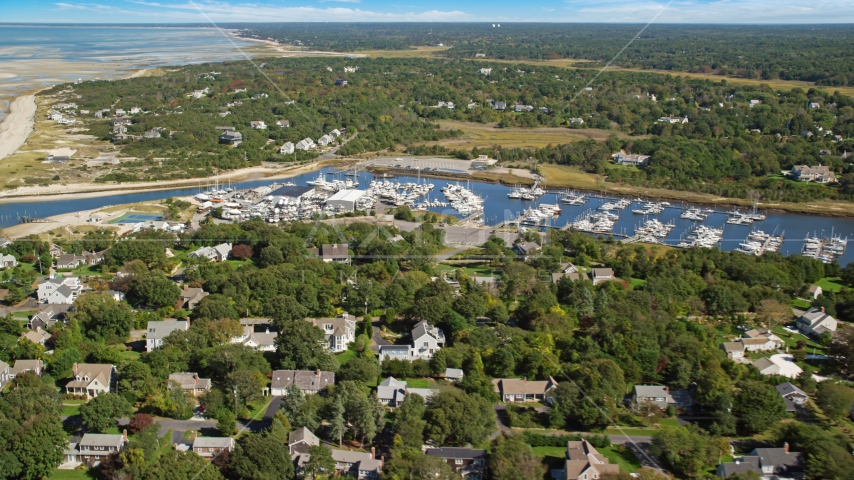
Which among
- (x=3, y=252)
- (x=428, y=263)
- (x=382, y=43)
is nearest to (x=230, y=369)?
(x=428, y=263)

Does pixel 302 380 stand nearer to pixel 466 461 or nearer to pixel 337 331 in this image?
pixel 337 331

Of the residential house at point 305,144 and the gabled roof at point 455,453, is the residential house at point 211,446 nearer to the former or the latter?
the gabled roof at point 455,453

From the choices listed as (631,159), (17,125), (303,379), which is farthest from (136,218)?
(631,159)

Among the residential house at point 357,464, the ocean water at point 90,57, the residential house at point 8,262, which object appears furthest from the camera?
the ocean water at point 90,57

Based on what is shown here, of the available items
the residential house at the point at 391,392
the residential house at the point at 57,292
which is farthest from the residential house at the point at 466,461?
the residential house at the point at 57,292

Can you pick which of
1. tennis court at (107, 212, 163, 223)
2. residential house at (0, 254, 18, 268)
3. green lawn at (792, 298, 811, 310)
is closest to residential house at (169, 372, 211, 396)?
residential house at (0, 254, 18, 268)

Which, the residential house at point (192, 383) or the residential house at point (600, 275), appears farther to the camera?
the residential house at point (600, 275)
